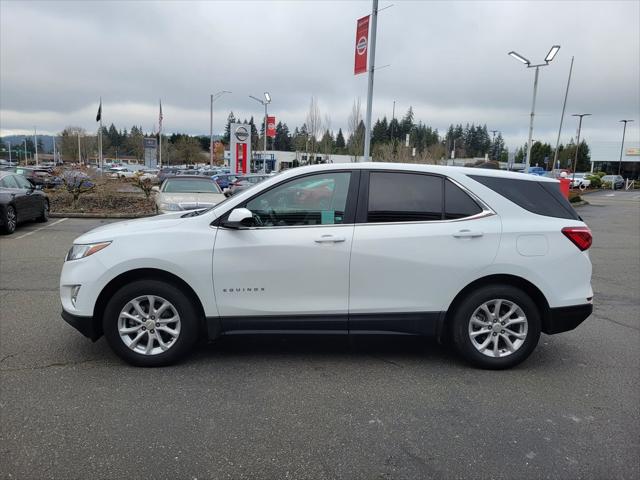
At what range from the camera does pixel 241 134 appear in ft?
111

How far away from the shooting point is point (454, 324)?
4199 mm

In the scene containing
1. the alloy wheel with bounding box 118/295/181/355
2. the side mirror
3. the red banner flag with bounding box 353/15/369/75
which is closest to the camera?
the side mirror

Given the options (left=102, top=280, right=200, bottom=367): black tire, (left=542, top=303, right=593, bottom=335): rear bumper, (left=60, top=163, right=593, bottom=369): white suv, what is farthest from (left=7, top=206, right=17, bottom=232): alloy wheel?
(left=542, top=303, right=593, bottom=335): rear bumper

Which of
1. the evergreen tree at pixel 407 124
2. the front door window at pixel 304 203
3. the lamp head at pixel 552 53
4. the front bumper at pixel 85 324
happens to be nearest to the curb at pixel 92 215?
the front bumper at pixel 85 324

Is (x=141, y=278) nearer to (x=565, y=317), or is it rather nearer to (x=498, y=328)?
(x=498, y=328)

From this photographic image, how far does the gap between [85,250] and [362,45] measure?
11840 mm

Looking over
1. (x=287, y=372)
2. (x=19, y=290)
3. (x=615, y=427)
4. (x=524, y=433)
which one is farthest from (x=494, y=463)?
(x=19, y=290)

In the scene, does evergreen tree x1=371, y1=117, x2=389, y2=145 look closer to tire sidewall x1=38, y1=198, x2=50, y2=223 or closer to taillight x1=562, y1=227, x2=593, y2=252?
tire sidewall x1=38, y1=198, x2=50, y2=223

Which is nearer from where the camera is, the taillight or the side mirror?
the side mirror

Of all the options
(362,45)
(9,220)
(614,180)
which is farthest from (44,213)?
Result: (614,180)

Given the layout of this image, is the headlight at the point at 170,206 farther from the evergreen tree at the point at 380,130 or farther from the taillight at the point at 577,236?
the evergreen tree at the point at 380,130

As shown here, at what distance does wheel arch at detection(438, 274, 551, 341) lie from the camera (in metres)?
4.21

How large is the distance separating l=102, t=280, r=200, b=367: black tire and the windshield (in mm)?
8157

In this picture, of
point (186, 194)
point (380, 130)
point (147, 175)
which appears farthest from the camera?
point (380, 130)
